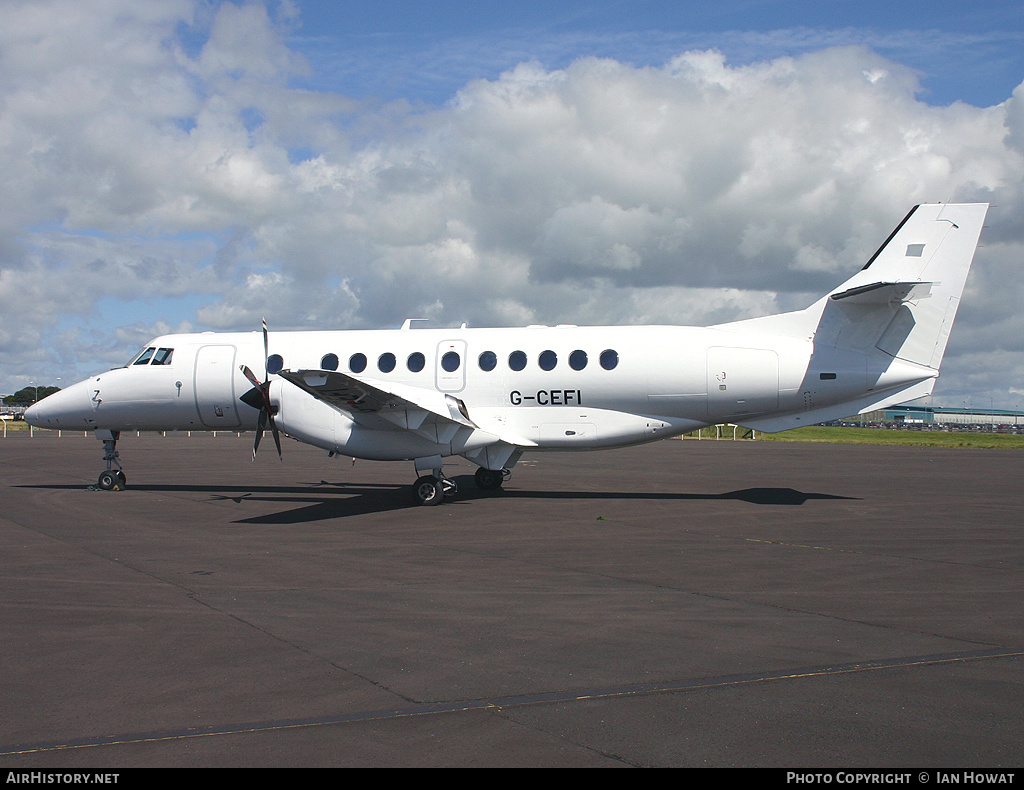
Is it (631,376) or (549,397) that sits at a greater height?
(631,376)

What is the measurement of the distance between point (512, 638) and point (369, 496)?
1364 centimetres

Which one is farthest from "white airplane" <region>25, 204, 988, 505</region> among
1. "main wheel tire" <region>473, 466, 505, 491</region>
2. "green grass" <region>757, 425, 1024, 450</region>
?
"green grass" <region>757, 425, 1024, 450</region>

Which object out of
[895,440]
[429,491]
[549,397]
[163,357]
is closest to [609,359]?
[549,397]

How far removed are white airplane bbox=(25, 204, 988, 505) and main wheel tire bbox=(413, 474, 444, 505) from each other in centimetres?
3

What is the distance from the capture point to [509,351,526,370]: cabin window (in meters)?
19.5

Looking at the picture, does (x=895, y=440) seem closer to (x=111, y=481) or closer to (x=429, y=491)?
(x=429, y=491)

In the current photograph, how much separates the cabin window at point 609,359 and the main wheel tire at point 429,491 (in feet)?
15.1

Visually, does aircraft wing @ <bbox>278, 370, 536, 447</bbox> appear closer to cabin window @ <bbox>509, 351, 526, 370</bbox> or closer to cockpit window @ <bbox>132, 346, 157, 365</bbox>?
cabin window @ <bbox>509, 351, 526, 370</bbox>

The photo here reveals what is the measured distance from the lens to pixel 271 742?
4852mm

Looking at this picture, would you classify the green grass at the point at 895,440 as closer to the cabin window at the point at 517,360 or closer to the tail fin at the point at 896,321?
the tail fin at the point at 896,321

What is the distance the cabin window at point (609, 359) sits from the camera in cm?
1894

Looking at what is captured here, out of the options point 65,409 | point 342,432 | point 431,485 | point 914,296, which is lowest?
point 431,485

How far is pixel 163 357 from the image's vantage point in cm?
2152

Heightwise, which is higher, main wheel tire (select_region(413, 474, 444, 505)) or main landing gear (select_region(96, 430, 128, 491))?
main landing gear (select_region(96, 430, 128, 491))
